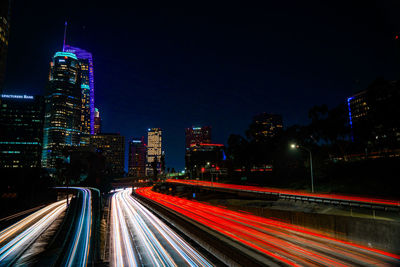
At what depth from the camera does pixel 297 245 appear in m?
18.7

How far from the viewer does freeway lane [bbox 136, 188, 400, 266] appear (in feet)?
50.9

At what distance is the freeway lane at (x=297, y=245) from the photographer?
610 inches

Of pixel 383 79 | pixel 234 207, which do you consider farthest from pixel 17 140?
pixel 383 79

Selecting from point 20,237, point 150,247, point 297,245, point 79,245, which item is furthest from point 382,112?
point 20,237

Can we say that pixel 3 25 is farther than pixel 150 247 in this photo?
Yes

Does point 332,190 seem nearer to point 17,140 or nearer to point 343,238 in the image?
point 343,238

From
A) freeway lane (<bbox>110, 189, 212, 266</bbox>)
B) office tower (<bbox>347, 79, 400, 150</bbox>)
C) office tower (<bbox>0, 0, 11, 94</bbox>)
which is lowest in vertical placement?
freeway lane (<bbox>110, 189, 212, 266</bbox>)

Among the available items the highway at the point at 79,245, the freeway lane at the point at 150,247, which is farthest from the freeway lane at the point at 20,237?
the freeway lane at the point at 150,247

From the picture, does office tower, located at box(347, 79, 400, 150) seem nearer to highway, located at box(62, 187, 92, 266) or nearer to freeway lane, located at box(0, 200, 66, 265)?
highway, located at box(62, 187, 92, 266)

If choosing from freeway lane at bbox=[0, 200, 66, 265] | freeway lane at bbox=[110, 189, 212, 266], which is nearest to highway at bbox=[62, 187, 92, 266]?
freeway lane at bbox=[110, 189, 212, 266]

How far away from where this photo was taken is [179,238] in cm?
2291

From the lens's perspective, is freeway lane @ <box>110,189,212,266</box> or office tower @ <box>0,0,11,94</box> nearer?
freeway lane @ <box>110,189,212,266</box>

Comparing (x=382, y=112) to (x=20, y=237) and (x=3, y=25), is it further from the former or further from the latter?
(x=3, y=25)

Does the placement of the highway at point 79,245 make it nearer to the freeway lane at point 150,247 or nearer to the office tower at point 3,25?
the freeway lane at point 150,247
